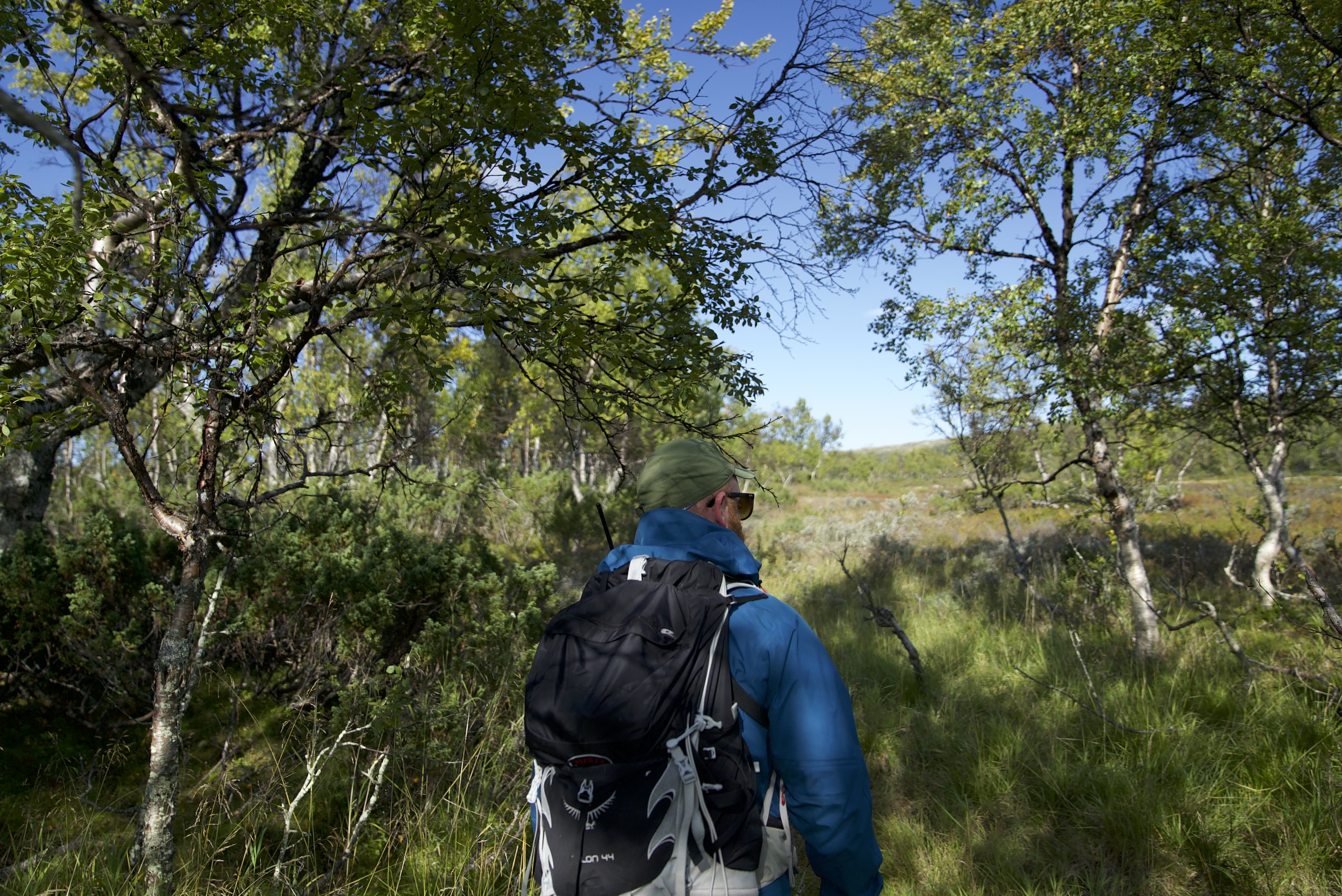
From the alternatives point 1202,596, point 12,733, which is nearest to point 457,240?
point 12,733

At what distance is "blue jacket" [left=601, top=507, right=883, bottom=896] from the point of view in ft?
4.76

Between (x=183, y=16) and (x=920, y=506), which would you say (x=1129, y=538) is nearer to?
(x=183, y=16)

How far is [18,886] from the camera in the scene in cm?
239

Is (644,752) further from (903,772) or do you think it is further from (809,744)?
(903,772)

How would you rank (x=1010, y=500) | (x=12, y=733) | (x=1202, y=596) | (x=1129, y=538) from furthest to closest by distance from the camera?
(x=1010, y=500)
(x=1202, y=596)
(x=1129, y=538)
(x=12, y=733)

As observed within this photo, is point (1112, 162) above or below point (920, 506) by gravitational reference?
→ above

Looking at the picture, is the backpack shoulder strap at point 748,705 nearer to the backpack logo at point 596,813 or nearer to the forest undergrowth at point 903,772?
the backpack logo at point 596,813

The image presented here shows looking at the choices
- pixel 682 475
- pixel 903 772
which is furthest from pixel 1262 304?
pixel 682 475

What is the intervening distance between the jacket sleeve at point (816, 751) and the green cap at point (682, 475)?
1.36 ft

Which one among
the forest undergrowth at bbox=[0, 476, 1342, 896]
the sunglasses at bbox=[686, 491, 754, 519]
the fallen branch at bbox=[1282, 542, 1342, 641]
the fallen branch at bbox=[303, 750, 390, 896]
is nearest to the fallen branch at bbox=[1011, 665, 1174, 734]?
the forest undergrowth at bbox=[0, 476, 1342, 896]

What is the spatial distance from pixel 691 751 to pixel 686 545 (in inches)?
20.2

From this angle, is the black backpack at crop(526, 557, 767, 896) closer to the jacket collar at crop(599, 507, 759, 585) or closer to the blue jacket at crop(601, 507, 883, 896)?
the blue jacket at crop(601, 507, 883, 896)

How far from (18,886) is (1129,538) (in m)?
7.43

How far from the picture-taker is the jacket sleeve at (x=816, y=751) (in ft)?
4.76
